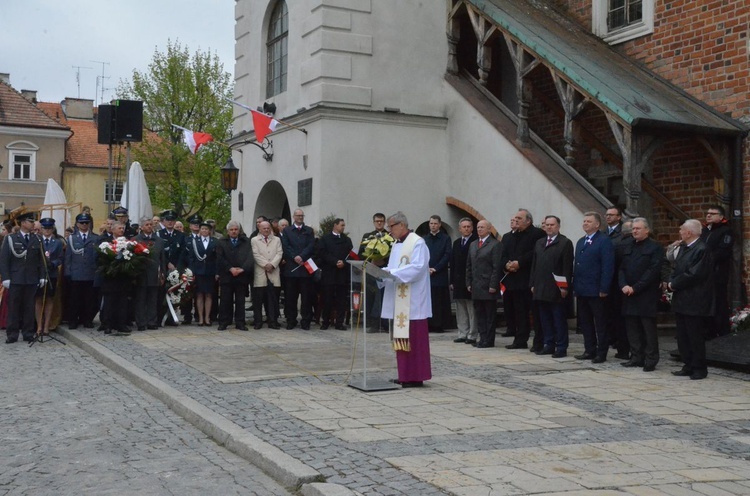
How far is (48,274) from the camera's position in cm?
1432

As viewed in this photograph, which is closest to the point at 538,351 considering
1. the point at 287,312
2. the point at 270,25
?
the point at 287,312

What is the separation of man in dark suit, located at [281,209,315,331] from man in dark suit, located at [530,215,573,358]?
181 inches

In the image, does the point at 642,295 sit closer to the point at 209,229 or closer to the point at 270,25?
the point at 209,229

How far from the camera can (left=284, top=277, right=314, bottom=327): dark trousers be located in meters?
15.3

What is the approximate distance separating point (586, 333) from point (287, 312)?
18.8 feet

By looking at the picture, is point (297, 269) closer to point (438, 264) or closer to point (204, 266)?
point (204, 266)

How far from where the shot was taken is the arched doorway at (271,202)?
20.6m

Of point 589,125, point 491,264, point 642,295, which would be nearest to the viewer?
point 642,295

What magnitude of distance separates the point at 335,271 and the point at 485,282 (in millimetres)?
3344

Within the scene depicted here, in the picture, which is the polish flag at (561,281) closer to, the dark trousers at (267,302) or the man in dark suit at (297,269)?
the man in dark suit at (297,269)

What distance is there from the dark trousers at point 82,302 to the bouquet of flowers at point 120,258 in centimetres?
92

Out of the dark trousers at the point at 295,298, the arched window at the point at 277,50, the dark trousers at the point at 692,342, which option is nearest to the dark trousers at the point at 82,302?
the dark trousers at the point at 295,298

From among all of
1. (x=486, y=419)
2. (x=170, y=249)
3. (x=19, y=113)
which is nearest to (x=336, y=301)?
(x=170, y=249)

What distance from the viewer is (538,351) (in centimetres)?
1220
